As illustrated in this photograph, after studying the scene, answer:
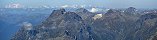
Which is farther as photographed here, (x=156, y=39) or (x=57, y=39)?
(x=57, y=39)

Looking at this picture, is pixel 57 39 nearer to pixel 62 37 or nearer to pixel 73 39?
pixel 62 37

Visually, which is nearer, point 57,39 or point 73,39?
point 57,39

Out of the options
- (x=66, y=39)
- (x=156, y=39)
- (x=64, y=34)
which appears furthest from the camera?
(x=64, y=34)

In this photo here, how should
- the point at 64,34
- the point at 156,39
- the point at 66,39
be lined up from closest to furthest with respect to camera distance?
the point at 156,39 → the point at 66,39 → the point at 64,34

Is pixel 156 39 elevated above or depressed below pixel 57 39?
above

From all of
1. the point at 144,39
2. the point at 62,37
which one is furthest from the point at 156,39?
the point at 62,37

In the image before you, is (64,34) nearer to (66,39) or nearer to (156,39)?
(66,39)

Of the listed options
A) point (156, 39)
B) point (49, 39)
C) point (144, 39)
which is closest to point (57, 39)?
point (49, 39)

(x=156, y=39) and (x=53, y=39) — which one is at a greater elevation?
(x=156, y=39)
